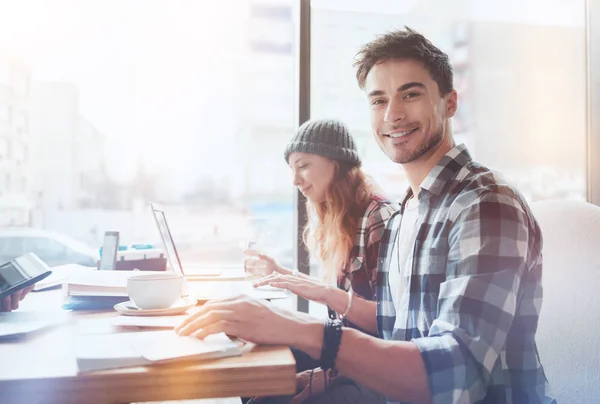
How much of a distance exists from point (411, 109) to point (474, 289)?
0.52 m

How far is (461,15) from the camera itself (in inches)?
98.4

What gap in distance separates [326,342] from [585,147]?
233 centimetres

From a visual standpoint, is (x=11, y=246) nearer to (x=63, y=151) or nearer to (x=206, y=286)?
(x=63, y=151)

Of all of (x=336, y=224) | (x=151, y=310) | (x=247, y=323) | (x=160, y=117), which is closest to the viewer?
(x=247, y=323)

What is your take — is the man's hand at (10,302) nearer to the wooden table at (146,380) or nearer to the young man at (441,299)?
the wooden table at (146,380)

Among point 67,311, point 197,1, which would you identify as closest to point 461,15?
point 197,1

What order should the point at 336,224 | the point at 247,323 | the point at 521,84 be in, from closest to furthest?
the point at 247,323
the point at 336,224
the point at 521,84

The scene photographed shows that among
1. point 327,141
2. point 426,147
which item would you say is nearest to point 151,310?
point 426,147

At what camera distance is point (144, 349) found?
0.69 m

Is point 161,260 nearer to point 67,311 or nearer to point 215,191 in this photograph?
point 67,311

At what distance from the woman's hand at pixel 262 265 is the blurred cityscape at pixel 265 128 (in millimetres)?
355

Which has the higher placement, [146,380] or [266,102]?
[266,102]

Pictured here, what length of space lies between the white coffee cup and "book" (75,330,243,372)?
17cm

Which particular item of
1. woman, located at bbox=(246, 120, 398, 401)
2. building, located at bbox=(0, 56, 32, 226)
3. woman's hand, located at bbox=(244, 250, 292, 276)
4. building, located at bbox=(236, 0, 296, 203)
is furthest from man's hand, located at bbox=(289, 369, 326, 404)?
building, located at bbox=(0, 56, 32, 226)
